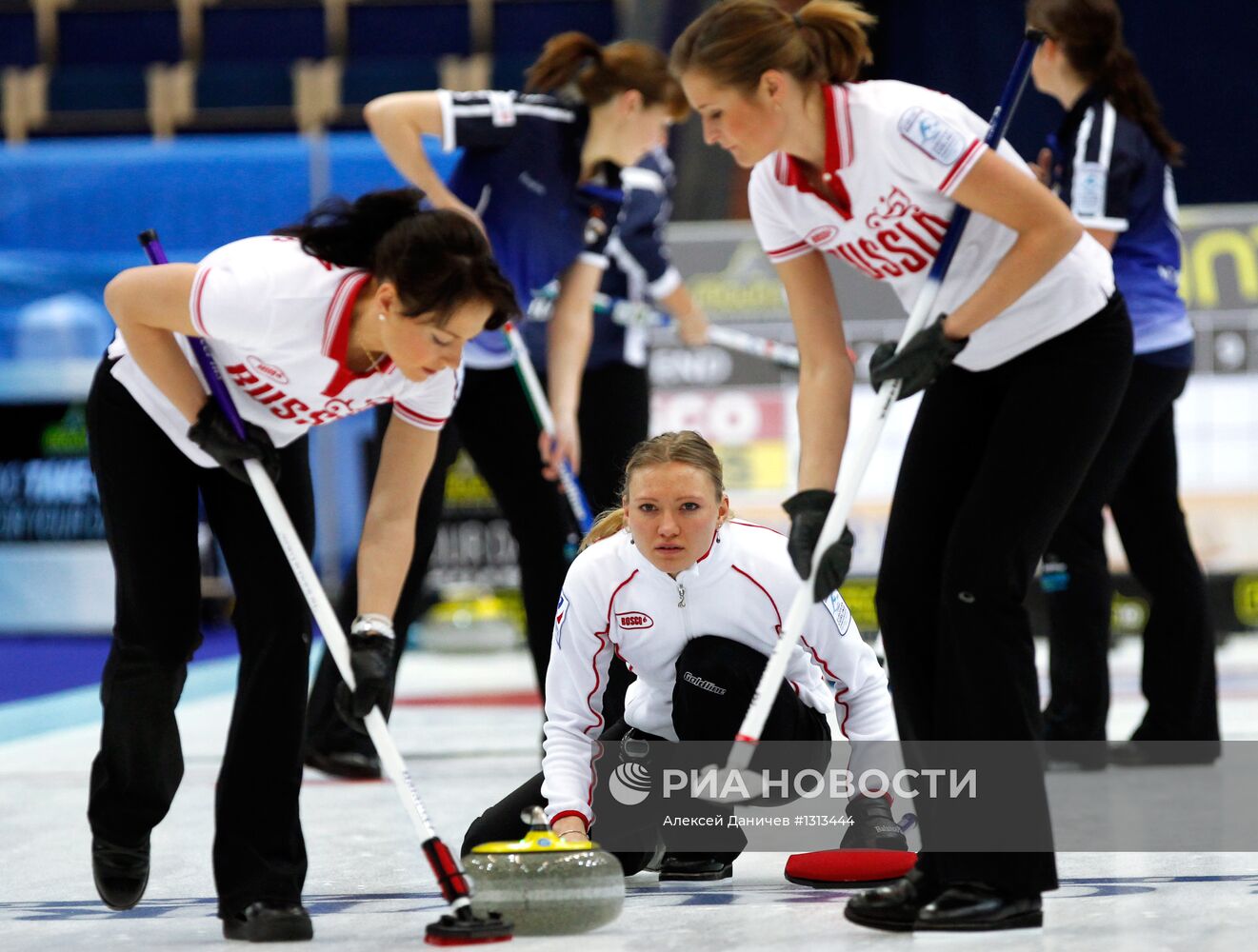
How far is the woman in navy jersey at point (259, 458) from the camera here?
1.95 m

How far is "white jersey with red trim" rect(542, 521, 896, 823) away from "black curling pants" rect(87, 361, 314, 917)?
0.39 meters

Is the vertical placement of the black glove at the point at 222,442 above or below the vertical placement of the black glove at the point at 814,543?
above

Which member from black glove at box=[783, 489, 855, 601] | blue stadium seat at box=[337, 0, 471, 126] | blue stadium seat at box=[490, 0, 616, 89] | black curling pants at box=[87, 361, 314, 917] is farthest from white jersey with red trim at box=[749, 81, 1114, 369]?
blue stadium seat at box=[337, 0, 471, 126]

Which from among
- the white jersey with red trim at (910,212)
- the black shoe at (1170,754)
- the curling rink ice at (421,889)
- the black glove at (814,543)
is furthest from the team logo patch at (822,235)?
the black shoe at (1170,754)

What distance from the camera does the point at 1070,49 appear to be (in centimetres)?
314

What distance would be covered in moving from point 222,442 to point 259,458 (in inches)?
2.1

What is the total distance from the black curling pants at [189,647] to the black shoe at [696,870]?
533mm

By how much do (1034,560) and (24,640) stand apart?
4750mm

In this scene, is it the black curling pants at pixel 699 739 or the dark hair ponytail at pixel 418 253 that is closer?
the dark hair ponytail at pixel 418 253

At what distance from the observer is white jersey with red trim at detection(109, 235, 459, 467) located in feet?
6.50

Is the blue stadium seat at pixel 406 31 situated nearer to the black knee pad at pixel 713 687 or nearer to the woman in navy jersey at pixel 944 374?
the black knee pad at pixel 713 687

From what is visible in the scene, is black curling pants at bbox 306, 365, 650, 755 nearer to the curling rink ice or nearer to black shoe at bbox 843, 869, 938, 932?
the curling rink ice

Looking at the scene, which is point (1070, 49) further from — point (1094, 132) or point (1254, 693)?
point (1254, 693)

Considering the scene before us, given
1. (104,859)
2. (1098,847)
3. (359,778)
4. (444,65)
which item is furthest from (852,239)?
(444,65)
